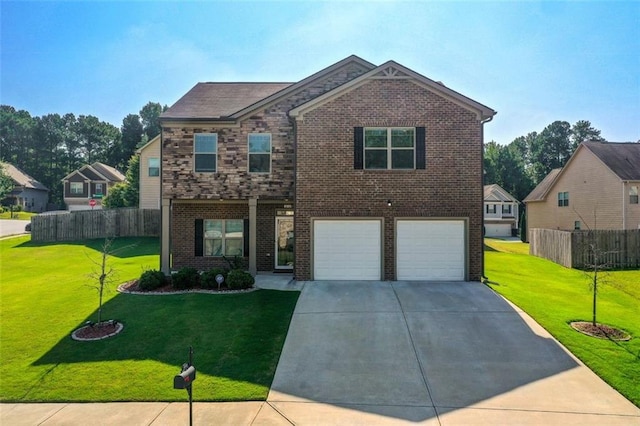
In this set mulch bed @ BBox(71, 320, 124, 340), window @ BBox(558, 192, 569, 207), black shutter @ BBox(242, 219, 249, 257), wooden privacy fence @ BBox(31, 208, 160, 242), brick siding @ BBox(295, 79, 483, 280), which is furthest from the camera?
window @ BBox(558, 192, 569, 207)

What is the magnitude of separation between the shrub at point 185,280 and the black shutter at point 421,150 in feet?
26.9

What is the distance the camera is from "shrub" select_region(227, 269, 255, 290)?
1114 centimetres

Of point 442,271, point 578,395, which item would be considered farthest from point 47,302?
point 578,395

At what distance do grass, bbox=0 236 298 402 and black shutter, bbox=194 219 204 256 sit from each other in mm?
2780

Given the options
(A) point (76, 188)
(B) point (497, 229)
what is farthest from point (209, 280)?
(A) point (76, 188)

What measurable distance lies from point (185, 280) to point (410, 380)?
25.8 feet

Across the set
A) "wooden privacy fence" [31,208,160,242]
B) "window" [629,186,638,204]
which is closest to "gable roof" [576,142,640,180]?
"window" [629,186,638,204]

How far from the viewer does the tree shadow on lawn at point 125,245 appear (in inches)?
732

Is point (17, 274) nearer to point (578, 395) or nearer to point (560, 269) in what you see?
point (578, 395)

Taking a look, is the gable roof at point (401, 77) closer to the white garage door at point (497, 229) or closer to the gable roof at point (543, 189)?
the gable roof at point (543, 189)

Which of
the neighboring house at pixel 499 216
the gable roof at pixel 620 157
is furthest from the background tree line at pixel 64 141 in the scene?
the gable roof at pixel 620 157

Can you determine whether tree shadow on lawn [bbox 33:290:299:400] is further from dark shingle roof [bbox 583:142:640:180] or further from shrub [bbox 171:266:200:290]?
dark shingle roof [bbox 583:142:640:180]

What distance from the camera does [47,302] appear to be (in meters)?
10.3

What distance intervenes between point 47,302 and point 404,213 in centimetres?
1116
